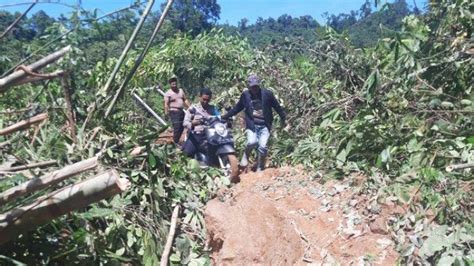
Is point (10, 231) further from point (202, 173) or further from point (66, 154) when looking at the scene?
point (202, 173)

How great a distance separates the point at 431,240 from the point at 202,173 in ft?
7.18

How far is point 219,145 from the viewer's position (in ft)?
23.3

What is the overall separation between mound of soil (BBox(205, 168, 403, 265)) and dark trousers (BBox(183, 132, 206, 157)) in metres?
1.87

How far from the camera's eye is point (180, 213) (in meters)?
4.96

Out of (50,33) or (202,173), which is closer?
(50,33)

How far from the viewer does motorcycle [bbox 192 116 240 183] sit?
23.0 ft

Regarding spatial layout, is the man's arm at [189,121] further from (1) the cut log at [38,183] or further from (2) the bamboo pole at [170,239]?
(1) the cut log at [38,183]

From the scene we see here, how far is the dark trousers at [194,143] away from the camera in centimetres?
749

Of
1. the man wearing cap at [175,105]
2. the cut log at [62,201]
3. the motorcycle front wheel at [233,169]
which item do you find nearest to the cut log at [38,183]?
the cut log at [62,201]

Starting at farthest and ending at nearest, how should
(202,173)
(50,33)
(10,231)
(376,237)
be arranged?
(202,173), (376,237), (50,33), (10,231)

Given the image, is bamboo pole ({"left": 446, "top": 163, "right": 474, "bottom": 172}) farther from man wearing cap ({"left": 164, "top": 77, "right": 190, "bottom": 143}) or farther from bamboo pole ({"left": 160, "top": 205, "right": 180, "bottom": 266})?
man wearing cap ({"left": 164, "top": 77, "right": 190, "bottom": 143})

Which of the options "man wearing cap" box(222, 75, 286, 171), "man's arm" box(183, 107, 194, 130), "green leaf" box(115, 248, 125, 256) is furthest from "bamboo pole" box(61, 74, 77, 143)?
"man wearing cap" box(222, 75, 286, 171)

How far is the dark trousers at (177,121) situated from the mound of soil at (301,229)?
3.40 m

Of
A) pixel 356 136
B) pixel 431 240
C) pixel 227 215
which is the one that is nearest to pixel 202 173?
pixel 227 215
